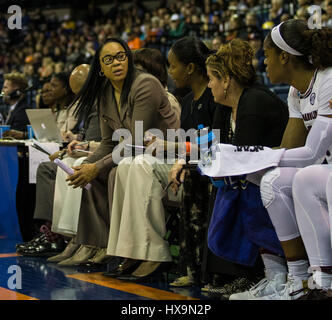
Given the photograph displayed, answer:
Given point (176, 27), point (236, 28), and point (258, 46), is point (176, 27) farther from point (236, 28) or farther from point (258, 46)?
point (258, 46)

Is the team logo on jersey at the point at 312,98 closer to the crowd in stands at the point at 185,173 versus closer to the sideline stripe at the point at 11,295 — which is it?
the crowd in stands at the point at 185,173

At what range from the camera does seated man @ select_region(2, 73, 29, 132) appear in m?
5.40

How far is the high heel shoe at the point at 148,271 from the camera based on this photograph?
2.96 metres

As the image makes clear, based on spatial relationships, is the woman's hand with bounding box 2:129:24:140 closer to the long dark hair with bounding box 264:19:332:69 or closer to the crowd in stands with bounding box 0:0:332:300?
the crowd in stands with bounding box 0:0:332:300

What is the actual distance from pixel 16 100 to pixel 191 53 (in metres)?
3.01

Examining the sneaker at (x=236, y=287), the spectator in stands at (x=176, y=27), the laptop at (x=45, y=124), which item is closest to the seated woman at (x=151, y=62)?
the laptop at (x=45, y=124)

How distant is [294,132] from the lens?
94.4 inches

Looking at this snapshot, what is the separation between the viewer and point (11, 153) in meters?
4.79

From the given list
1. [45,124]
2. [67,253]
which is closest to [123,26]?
[45,124]

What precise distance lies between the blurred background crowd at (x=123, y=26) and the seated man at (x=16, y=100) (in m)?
1.73

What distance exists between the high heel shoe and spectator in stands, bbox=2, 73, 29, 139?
2.41 meters
